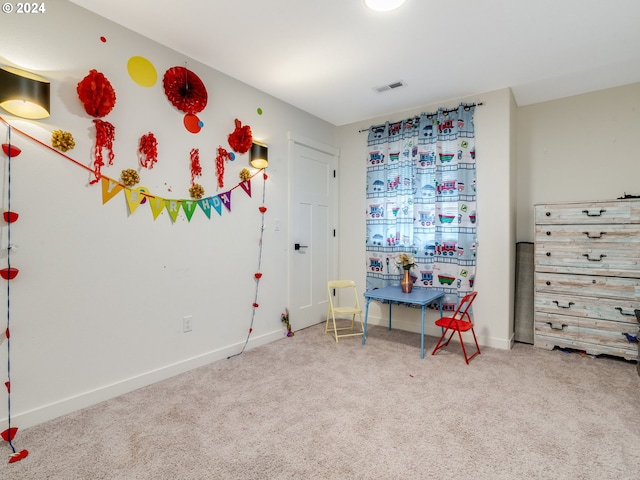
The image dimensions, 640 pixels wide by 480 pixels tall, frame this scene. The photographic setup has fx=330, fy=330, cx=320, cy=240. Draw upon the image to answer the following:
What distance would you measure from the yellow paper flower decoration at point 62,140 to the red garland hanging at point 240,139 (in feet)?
4.08

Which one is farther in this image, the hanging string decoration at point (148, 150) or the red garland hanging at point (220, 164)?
the red garland hanging at point (220, 164)

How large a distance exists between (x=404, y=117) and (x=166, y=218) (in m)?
2.84

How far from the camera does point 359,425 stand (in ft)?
6.33

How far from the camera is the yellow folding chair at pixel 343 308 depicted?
11.5 ft

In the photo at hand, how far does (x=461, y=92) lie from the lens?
336 cm

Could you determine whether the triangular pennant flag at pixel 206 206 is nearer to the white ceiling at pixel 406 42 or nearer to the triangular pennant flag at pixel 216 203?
the triangular pennant flag at pixel 216 203

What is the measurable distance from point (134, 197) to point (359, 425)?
7.04ft

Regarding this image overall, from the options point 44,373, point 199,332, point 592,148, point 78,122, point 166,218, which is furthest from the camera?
point 592,148

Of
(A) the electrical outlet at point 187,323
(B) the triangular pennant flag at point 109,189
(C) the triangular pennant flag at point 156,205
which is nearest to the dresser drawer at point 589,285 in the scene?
(A) the electrical outlet at point 187,323

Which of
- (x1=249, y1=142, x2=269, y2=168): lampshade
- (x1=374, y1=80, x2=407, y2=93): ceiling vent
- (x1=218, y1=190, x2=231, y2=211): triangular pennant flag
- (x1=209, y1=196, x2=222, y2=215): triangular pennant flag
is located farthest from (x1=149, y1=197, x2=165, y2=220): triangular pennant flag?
(x1=374, y1=80, x2=407, y2=93): ceiling vent

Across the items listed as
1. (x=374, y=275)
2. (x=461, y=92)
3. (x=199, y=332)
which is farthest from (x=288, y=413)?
(x=461, y=92)

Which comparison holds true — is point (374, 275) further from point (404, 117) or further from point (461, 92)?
point (461, 92)

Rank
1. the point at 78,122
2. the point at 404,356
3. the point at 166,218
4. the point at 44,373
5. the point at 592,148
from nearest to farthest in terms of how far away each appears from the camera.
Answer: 1. the point at 44,373
2. the point at 78,122
3. the point at 166,218
4. the point at 404,356
5. the point at 592,148

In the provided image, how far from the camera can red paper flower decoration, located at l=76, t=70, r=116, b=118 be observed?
2.08 meters
